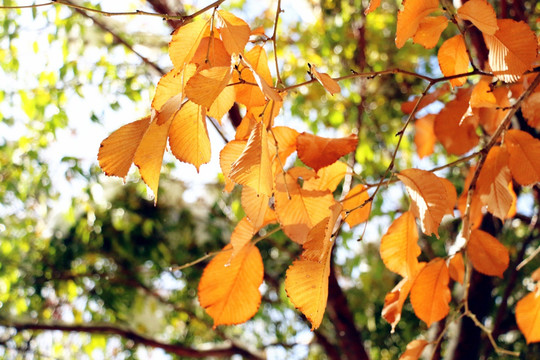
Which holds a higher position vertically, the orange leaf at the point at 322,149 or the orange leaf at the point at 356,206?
the orange leaf at the point at 322,149

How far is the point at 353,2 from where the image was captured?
2.34 m

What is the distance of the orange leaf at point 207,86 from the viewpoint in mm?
444

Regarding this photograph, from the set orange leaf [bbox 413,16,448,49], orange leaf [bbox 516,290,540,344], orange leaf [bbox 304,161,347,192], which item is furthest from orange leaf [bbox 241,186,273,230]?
orange leaf [bbox 516,290,540,344]

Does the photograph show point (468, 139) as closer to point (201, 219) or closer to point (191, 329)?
point (201, 219)

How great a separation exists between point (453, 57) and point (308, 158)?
24 centimetres

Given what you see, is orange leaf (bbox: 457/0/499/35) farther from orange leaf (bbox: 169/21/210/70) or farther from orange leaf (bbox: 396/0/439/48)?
orange leaf (bbox: 169/21/210/70)

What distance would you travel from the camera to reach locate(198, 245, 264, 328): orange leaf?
60 centimetres

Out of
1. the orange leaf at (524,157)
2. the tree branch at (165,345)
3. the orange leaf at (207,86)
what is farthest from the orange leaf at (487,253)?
the tree branch at (165,345)

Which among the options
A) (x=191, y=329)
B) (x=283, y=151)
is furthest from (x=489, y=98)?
(x=191, y=329)

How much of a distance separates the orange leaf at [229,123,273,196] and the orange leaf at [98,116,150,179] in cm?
9

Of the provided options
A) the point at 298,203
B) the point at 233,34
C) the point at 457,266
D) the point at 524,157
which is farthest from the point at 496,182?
the point at 233,34

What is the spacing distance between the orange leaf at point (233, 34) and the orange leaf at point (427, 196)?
20 cm

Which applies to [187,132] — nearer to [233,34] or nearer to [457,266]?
[233,34]

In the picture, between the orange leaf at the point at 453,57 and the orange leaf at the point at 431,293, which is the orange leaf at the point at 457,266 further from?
the orange leaf at the point at 453,57
